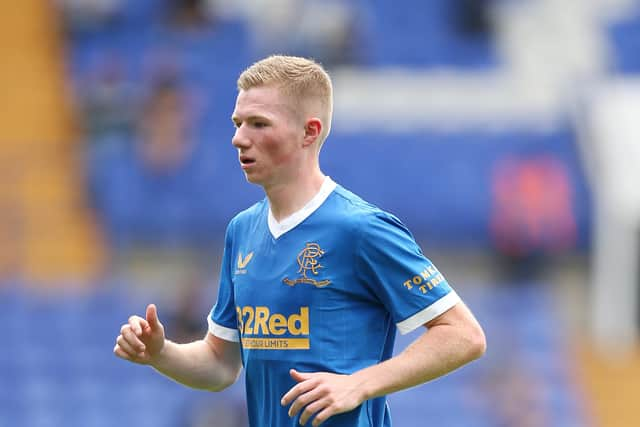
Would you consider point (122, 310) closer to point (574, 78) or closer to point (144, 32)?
point (144, 32)

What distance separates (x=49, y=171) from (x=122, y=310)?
243cm

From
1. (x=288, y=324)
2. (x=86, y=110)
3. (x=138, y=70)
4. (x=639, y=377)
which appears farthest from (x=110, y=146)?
(x=288, y=324)

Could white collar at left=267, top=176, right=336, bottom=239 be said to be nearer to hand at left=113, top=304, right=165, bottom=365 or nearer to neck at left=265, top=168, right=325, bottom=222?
neck at left=265, top=168, right=325, bottom=222

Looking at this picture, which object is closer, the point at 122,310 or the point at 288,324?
the point at 288,324


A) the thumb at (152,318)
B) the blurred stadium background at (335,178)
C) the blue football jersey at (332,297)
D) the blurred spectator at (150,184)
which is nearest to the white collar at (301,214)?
the blue football jersey at (332,297)

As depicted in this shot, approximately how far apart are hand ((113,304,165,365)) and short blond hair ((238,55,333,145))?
73 centimetres

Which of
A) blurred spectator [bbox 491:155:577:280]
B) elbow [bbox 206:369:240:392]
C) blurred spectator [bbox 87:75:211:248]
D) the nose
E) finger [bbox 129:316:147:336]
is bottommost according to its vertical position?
elbow [bbox 206:369:240:392]

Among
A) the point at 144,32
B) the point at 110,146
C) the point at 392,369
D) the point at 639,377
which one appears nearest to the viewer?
the point at 392,369

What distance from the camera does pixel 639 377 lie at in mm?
12078

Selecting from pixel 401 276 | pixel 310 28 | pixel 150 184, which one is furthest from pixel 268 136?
pixel 310 28

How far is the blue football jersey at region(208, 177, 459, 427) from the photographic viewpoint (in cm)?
368

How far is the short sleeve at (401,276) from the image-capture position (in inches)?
144

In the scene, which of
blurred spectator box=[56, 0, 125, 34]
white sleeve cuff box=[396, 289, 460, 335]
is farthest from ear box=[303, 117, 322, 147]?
blurred spectator box=[56, 0, 125, 34]

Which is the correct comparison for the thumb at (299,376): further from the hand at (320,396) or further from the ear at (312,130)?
the ear at (312,130)
